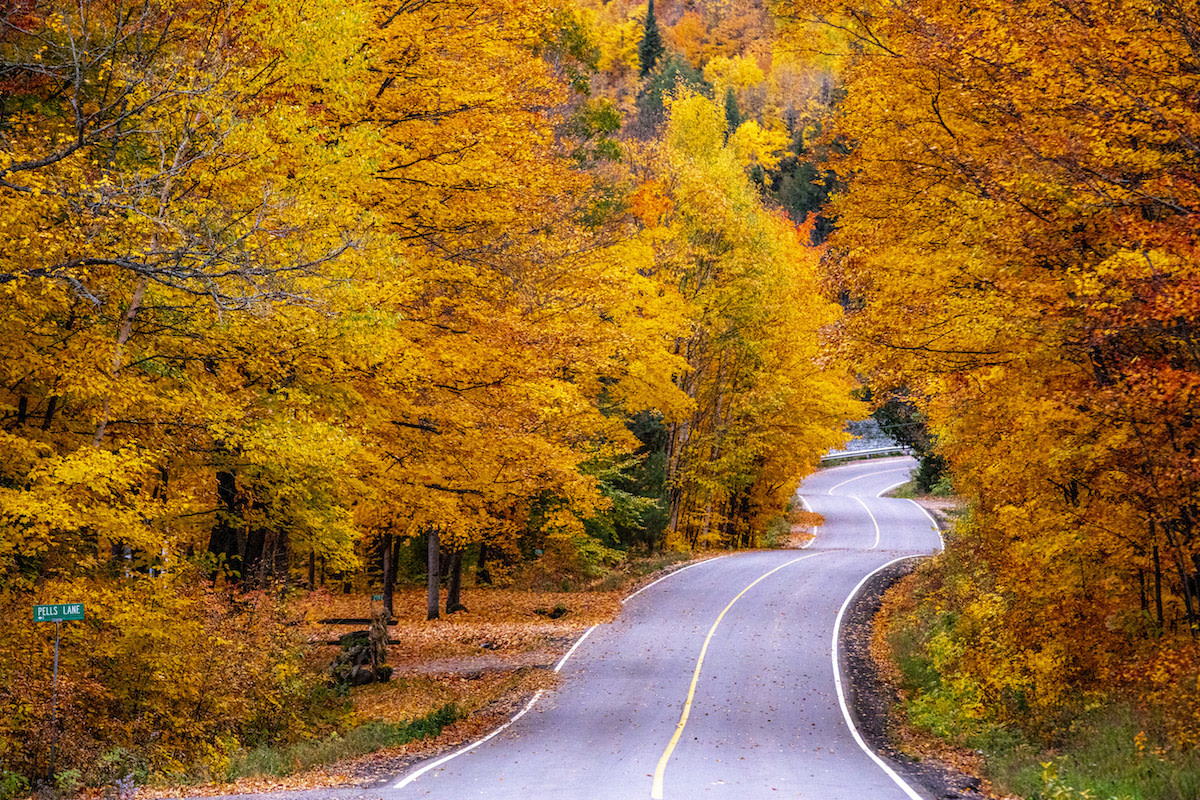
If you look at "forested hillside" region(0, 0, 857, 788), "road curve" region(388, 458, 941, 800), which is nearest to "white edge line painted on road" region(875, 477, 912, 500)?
"road curve" region(388, 458, 941, 800)

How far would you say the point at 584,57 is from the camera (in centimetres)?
2809

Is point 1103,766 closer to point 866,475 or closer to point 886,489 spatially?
point 886,489

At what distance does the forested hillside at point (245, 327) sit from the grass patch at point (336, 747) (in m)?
0.52

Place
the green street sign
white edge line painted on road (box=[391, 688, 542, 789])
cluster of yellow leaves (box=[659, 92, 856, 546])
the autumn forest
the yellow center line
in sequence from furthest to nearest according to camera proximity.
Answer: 1. cluster of yellow leaves (box=[659, 92, 856, 546])
2. white edge line painted on road (box=[391, 688, 542, 789])
3. the yellow center line
4. the autumn forest
5. the green street sign

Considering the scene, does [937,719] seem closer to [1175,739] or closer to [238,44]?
[1175,739]

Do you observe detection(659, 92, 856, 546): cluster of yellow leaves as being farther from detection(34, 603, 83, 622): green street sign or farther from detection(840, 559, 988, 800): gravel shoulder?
detection(34, 603, 83, 622): green street sign

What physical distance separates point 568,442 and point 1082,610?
13321 mm

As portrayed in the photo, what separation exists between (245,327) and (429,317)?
4.16 meters

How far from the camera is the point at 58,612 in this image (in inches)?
381

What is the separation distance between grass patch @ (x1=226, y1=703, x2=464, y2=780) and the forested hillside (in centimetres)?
52

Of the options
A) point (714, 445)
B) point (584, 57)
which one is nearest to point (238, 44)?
point (584, 57)

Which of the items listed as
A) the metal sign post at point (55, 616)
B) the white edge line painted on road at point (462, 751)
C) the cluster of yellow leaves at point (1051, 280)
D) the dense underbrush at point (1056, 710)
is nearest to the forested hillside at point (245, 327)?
the metal sign post at point (55, 616)

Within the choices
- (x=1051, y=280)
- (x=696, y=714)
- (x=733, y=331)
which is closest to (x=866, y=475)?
(x=733, y=331)

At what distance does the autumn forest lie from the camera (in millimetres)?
9992
